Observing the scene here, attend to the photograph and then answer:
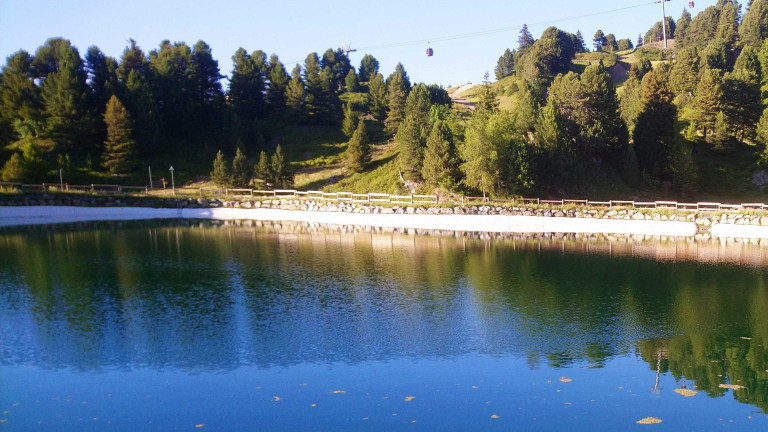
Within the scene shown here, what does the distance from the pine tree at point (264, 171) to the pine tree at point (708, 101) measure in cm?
5402

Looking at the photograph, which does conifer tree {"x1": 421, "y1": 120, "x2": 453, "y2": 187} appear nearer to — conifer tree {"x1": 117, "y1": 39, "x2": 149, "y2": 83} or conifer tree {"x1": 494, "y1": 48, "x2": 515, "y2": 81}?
conifer tree {"x1": 117, "y1": 39, "x2": 149, "y2": 83}

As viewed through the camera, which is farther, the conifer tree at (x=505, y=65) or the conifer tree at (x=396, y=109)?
the conifer tree at (x=505, y=65)

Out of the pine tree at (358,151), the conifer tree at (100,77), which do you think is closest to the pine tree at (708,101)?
the pine tree at (358,151)

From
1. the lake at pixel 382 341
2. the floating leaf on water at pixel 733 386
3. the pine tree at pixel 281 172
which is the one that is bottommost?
the floating leaf on water at pixel 733 386

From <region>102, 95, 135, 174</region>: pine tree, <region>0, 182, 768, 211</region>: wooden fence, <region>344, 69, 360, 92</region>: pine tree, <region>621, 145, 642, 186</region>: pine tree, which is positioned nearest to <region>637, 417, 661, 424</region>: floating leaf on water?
<region>0, 182, 768, 211</region>: wooden fence

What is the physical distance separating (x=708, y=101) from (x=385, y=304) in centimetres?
6238

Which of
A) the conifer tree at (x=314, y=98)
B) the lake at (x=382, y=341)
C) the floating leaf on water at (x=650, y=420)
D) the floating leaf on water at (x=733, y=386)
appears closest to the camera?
the floating leaf on water at (x=650, y=420)

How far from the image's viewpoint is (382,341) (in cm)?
2302

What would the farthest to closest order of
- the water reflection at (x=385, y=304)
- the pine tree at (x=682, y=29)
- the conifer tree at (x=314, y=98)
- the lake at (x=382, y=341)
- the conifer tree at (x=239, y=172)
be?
the pine tree at (x=682, y=29) → the conifer tree at (x=314, y=98) → the conifer tree at (x=239, y=172) → the water reflection at (x=385, y=304) → the lake at (x=382, y=341)

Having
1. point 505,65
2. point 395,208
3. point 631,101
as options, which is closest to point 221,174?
point 395,208

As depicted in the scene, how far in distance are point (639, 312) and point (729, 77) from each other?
63.0m

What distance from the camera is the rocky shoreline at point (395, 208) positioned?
52259 millimetres

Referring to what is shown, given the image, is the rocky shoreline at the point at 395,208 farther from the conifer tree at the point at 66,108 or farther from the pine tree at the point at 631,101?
the pine tree at the point at 631,101

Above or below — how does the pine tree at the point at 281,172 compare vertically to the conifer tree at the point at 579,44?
below
